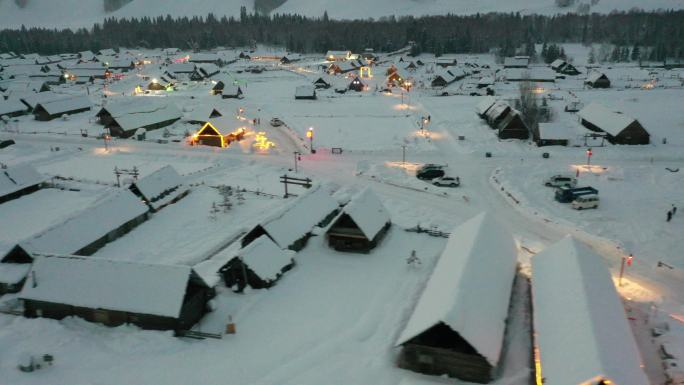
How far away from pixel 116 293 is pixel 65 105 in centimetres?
6507

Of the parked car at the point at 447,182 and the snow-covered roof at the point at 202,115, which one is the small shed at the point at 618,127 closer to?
the parked car at the point at 447,182

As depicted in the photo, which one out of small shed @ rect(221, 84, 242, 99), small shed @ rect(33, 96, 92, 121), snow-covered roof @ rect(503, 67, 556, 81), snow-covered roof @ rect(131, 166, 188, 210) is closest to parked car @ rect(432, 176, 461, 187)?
snow-covered roof @ rect(131, 166, 188, 210)

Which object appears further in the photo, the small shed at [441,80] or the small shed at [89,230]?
the small shed at [441,80]

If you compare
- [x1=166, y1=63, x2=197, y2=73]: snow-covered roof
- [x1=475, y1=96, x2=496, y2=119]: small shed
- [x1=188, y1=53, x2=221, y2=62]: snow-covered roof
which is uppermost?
[x1=188, y1=53, x2=221, y2=62]: snow-covered roof

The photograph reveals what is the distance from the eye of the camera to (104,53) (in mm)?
178000

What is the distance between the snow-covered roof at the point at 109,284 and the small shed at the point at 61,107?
5888 cm

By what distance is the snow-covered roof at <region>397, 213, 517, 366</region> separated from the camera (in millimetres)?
21172

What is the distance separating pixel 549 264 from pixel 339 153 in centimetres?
3235

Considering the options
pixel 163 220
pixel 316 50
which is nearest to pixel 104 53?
pixel 316 50

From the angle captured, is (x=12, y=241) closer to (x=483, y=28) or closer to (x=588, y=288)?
(x=588, y=288)

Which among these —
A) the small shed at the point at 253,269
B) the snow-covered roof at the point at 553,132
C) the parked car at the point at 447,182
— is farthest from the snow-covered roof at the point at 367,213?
the snow-covered roof at the point at 553,132

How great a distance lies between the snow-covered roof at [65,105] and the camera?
76.6 m

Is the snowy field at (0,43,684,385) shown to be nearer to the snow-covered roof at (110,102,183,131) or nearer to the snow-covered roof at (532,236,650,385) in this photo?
the snow-covered roof at (532,236,650,385)

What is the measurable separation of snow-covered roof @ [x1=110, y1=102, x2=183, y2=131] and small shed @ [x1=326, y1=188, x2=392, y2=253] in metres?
43.0
